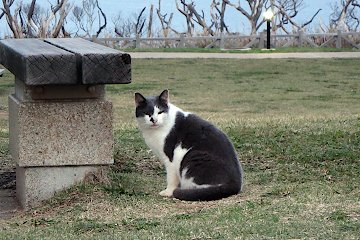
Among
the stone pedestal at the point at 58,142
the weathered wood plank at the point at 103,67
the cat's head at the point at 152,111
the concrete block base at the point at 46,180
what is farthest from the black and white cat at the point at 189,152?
the concrete block base at the point at 46,180

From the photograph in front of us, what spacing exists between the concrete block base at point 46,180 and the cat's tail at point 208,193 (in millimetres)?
862

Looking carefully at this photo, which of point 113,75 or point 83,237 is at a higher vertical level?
point 113,75

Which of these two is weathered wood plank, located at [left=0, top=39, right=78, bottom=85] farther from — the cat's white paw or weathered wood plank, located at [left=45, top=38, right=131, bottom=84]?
the cat's white paw

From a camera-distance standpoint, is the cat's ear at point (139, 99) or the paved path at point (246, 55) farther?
the paved path at point (246, 55)

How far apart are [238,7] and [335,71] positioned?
64.2 ft

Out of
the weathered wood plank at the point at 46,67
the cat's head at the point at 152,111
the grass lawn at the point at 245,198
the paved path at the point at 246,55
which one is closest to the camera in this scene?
the grass lawn at the point at 245,198

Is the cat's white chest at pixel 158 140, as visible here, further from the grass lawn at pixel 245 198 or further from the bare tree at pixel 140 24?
the bare tree at pixel 140 24

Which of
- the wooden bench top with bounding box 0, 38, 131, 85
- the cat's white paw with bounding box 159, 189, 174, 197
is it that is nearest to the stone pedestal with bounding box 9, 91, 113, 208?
the wooden bench top with bounding box 0, 38, 131, 85

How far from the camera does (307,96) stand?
18.0m

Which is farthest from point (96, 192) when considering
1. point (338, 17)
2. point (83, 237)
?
point (338, 17)

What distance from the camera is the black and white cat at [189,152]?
21.2ft

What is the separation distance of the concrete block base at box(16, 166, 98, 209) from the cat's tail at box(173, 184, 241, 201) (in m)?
0.86

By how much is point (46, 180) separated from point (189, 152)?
3.73ft

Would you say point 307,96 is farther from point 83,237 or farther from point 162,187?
point 83,237
